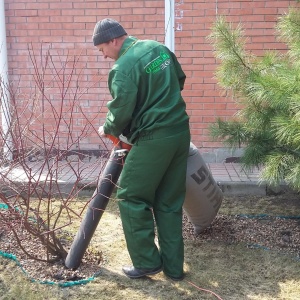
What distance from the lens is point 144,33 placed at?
20.3ft

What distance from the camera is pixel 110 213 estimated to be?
15.9 feet

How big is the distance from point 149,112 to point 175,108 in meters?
0.20

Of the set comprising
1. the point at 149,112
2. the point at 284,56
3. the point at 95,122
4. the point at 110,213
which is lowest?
the point at 110,213

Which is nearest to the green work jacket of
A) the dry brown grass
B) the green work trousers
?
the green work trousers

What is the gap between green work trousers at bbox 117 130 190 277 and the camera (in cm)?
320

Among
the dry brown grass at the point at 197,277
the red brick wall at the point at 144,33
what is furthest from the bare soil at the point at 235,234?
the red brick wall at the point at 144,33

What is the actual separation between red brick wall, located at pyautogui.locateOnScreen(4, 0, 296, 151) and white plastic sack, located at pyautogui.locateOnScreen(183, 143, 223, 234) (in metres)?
2.41

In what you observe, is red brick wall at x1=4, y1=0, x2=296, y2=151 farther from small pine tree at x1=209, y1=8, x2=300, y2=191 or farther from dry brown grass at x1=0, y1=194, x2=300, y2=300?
dry brown grass at x1=0, y1=194, x2=300, y2=300

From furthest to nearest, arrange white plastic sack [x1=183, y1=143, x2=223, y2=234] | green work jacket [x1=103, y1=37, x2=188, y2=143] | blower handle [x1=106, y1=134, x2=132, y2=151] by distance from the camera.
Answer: white plastic sack [x1=183, y1=143, x2=223, y2=234]
blower handle [x1=106, y1=134, x2=132, y2=151]
green work jacket [x1=103, y1=37, x2=188, y2=143]

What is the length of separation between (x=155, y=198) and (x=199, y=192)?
18.0 inches

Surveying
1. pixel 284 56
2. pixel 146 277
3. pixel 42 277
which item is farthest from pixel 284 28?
pixel 42 277

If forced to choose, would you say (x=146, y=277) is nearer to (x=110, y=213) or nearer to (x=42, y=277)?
(x=42, y=277)

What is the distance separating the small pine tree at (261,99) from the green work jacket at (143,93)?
2.23ft

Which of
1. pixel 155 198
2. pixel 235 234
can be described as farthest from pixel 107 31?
pixel 235 234
